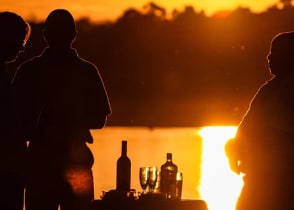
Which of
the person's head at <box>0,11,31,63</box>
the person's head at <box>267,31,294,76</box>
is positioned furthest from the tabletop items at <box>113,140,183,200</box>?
the person's head at <box>0,11,31,63</box>

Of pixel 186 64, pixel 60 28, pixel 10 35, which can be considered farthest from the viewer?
pixel 186 64

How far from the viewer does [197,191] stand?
88.5 feet

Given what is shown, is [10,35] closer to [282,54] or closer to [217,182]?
[282,54]

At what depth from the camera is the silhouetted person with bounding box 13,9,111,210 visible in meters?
7.21

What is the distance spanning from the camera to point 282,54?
6836 mm

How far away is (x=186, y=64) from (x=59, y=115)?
163841 mm

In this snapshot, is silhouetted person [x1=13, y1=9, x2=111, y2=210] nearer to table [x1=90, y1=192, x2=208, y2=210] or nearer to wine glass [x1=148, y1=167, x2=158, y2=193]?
table [x1=90, y1=192, x2=208, y2=210]

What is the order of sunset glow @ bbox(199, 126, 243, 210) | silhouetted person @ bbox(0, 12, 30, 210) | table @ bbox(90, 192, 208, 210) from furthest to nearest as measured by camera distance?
sunset glow @ bbox(199, 126, 243, 210) → table @ bbox(90, 192, 208, 210) → silhouetted person @ bbox(0, 12, 30, 210)

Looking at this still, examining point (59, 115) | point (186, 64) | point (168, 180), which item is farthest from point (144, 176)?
point (186, 64)

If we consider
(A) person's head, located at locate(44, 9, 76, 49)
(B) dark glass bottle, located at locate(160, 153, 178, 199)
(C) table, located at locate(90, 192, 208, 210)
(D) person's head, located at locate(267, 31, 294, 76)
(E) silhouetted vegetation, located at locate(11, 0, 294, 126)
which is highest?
(E) silhouetted vegetation, located at locate(11, 0, 294, 126)

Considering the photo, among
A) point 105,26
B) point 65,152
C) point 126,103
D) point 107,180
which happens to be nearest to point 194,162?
point 107,180

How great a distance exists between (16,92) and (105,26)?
193 metres

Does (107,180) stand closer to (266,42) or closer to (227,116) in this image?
(227,116)

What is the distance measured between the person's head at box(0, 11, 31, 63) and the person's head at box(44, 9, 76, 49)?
0.60 m
